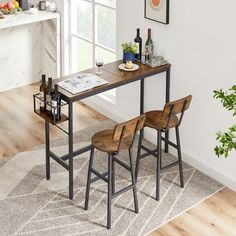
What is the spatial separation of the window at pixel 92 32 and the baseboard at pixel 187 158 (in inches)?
19.2

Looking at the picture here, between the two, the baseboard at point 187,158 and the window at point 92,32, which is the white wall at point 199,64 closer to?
the baseboard at point 187,158

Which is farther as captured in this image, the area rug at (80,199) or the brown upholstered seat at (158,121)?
the brown upholstered seat at (158,121)

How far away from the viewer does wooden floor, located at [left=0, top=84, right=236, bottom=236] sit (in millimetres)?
4863

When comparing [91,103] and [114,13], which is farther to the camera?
[91,103]

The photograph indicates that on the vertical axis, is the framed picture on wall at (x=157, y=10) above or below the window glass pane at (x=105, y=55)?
above

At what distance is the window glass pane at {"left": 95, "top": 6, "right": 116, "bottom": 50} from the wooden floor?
0.80 m

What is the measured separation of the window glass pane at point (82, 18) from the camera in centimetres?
667

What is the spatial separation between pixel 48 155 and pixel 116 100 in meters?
1.38

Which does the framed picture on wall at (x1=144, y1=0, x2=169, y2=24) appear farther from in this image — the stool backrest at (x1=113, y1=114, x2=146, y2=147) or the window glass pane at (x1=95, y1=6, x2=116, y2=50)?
the stool backrest at (x1=113, y1=114, x2=146, y2=147)

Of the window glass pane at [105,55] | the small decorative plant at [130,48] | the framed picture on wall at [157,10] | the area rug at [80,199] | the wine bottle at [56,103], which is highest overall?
the framed picture on wall at [157,10]

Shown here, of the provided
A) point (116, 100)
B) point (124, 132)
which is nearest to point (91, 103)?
point (116, 100)

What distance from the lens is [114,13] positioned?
6.30m

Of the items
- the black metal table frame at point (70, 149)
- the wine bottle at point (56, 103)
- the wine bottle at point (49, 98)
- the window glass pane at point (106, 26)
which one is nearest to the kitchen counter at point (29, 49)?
the window glass pane at point (106, 26)

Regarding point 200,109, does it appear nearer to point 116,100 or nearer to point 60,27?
point 116,100
